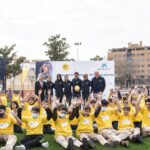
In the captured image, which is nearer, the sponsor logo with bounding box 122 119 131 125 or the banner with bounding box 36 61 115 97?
the sponsor logo with bounding box 122 119 131 125

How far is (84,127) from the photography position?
12.9m

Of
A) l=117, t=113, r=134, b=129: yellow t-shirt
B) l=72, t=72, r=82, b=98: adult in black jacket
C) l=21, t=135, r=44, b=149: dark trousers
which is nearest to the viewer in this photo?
l=21, t=135, r=44, b=149: dark trousers

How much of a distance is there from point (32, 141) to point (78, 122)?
6.40 ft

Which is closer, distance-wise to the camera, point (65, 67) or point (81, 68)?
point (65, 67)

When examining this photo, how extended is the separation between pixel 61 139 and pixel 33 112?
1164mm

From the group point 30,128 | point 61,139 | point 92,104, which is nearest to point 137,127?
point 92,104

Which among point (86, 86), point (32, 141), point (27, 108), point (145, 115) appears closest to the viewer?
point (32, 141)

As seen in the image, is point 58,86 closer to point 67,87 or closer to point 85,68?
point 67,87

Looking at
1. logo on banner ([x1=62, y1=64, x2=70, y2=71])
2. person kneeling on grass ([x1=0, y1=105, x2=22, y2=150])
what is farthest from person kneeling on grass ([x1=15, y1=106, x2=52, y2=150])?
logo on banner ([x1=62, y1=64, x2=70, y2=71])

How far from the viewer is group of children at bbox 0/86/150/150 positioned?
39.3 ft

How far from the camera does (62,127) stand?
41.1 feet

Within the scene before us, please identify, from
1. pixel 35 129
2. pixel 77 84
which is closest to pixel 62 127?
→ pixel 35 129

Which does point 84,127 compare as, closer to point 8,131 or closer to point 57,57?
point 8,131

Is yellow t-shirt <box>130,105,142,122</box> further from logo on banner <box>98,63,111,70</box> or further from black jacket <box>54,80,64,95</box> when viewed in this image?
logo on banner <box>98,63,111,70</box>
